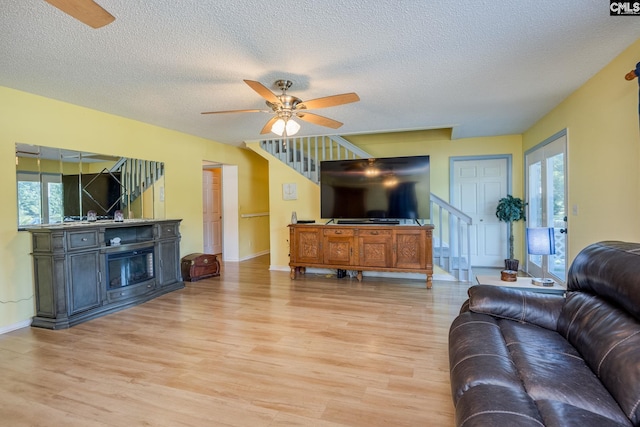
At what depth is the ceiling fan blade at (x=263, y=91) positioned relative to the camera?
241 centimetres

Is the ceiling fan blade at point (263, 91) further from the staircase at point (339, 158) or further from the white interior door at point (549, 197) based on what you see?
the white interior door at point (549, 197)

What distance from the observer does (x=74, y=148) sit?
12.5 ft

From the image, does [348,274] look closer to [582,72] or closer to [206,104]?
[206,104]

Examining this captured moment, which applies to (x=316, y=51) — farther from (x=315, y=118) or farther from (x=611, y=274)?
(x=611, y=274)

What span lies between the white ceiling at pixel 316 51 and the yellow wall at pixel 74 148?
250 mm

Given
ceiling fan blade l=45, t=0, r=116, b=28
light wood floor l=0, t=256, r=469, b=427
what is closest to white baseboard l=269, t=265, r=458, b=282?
light wood floor l=0, t=256, r=469, b=427

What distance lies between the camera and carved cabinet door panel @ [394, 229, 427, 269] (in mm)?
4578

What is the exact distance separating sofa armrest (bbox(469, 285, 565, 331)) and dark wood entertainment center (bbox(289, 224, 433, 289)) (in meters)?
2.42

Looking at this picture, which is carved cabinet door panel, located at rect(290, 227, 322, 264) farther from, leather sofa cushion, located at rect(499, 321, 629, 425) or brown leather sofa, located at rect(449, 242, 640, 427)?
leather sofa cushion, located at rect(499, 321, 629, 425)

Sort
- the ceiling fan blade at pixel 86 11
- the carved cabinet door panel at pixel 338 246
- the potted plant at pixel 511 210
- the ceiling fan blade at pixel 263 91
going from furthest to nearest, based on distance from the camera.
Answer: the potted plant at pixel 511 210 → the carved cabinet door panel at pixel 338 246 → the ceiling fan blade at pixel 263 91 → the ceiling fan blade at pixel 86 11

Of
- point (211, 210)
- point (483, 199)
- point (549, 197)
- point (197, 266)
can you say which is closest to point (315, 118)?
point (197, 266)

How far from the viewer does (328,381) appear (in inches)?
86.7

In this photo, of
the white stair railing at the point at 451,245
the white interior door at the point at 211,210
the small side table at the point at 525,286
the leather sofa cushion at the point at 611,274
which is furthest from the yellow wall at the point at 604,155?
the white interior door at the point at 211,210

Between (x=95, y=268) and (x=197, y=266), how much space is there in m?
1.71
